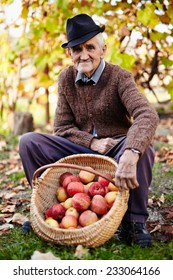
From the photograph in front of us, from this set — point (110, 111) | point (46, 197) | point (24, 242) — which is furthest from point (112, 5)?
point (24, 242)

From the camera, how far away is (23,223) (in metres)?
3.11

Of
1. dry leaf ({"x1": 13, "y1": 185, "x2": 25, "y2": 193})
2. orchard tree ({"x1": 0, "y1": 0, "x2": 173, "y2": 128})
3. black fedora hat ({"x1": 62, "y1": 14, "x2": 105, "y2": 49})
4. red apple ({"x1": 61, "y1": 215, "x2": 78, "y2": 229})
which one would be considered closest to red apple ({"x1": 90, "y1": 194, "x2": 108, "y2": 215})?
red apple ({"x1": 61, "y1": 215, "x2": 78, "y2": 229})

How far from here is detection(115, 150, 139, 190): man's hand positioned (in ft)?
8.16

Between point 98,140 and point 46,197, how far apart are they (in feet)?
1.66

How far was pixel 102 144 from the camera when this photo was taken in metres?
3.05

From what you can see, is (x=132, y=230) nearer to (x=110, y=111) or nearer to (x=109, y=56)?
(x=110, y=111)

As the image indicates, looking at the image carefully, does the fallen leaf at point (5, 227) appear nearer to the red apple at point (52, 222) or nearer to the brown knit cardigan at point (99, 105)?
the red apple at point (52, 222)

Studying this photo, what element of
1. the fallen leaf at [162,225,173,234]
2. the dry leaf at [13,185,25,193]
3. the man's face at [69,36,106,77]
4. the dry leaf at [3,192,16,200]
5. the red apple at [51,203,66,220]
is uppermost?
the man's face at [69,36,106,77]

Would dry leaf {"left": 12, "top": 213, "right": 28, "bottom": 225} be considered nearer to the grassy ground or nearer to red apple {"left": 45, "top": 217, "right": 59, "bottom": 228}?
the grassy ground

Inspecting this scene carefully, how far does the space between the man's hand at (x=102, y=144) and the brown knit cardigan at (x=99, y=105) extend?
4 centimetres

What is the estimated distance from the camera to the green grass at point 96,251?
2.51 meters

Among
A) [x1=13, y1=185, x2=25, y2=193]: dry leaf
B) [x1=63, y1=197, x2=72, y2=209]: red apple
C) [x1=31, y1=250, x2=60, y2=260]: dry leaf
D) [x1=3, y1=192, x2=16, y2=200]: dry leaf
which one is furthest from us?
[x1=13, y1=185, x2=25, y2=193]: dry leaf

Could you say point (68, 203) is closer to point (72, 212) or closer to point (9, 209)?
point (72, 212)

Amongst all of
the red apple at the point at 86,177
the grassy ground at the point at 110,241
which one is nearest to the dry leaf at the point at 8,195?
the grassy ground at the point at 110,241
